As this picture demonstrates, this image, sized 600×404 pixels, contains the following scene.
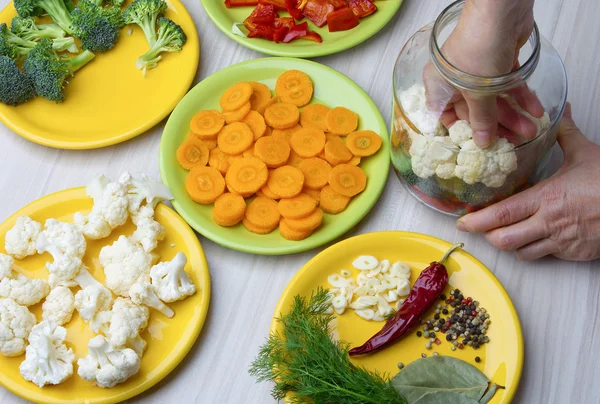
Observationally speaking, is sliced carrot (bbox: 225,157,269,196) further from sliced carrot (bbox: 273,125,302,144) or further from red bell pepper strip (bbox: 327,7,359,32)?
red bell pepper strip (bbox: 327,7,359,32)

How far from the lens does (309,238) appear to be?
1833mm

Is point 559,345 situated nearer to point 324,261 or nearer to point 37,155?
point 324,261

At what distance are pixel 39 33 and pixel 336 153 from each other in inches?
41.3

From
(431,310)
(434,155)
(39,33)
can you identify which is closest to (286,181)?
(434,155)

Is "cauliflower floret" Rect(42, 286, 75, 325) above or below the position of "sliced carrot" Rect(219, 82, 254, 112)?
below

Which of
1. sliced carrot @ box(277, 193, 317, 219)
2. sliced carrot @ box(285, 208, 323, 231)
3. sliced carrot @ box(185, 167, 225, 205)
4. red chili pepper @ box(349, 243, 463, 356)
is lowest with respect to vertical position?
red chili pepper @ box(349, 243, 463, 356)

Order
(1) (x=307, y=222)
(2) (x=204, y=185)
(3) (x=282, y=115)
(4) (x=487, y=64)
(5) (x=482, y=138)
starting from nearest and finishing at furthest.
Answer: (4) (x=487, y=64)
(5) (x=482, y=138)
(1) (x=307, y=222)
(2) (x=204, y=185)
(3) (x=282, y=115)

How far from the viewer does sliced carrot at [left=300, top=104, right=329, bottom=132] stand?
202cm

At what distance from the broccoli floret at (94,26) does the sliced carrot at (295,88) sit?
577 millimetres

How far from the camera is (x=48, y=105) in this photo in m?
2.13

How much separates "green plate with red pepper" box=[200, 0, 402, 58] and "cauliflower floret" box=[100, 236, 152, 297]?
30.1 inches

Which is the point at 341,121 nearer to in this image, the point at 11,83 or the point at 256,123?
the point at 256,123

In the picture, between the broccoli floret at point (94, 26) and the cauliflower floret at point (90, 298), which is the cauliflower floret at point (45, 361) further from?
the broccoli floret at point (94, 26)

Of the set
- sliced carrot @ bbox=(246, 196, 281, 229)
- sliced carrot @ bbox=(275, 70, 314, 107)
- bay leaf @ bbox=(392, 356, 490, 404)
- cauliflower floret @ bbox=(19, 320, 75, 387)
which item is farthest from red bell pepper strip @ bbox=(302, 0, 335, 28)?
cauliflower floret @ bbox=(19, 320, 75, 387)
